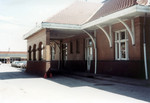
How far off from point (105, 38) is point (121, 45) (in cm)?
198

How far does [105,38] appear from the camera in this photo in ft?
57.7

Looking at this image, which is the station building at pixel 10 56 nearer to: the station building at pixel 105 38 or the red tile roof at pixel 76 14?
the station building at pixel 105 38

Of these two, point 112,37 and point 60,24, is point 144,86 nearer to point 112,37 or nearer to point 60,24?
point 112,37

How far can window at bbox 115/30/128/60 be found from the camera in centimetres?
1543

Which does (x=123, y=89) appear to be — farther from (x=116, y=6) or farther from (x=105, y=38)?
(x=116, y=6)

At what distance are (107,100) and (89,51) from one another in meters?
13.7

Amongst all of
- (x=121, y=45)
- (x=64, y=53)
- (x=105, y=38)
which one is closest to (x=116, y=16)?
(x=121, y=45)

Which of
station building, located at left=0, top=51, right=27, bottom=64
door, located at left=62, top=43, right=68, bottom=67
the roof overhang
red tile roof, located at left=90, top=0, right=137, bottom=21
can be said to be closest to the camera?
the roof overhang

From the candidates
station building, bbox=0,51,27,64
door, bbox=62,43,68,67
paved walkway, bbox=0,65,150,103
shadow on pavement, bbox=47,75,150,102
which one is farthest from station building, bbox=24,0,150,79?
station building, bbox=0,51,27,64

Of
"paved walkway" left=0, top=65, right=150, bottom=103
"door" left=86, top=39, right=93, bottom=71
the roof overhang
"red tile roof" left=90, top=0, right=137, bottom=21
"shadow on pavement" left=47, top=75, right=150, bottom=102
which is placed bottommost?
"paved walkway" left=0, top=65, right=150, bottom=103

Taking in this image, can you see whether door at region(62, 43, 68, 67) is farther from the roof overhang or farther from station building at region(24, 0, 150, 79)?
the roof overhang

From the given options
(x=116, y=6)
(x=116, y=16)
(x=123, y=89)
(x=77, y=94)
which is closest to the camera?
(x=77, y=94)

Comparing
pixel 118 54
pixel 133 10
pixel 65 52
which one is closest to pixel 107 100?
pixel 133 10

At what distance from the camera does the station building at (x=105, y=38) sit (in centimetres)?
1371
